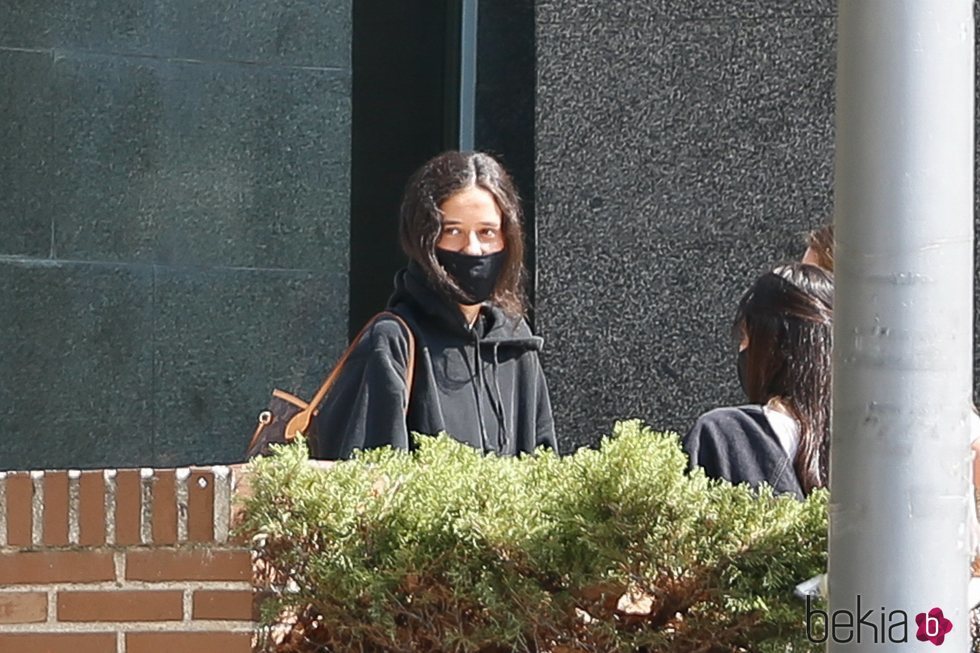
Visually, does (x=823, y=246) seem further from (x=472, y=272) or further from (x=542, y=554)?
(x=542, y=554)

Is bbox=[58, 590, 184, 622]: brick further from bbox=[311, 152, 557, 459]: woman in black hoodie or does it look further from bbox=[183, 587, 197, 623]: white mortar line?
bbox=[311, 152, 557, 459]: woman in black hoodie

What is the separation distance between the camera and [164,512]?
3.81 m

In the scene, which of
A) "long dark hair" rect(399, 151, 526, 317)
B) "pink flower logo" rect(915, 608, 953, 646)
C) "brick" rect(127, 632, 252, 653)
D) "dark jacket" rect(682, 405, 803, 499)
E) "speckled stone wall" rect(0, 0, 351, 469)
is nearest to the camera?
"pink flower logo" rect(915, 608, 953, 646)

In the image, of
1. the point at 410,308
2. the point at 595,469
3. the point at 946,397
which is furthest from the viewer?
the point at 410,308

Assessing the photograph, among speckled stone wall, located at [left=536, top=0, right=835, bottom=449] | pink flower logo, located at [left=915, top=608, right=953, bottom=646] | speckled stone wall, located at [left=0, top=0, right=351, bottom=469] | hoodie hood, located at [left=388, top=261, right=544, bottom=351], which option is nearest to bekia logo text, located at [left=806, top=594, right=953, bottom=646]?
pink flower logo, located at [left=915, top=608, right=953, bottom=646]

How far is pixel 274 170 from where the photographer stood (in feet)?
21.8

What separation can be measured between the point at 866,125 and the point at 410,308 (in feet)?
6.57

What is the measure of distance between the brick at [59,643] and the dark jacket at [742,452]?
1269 millimetres

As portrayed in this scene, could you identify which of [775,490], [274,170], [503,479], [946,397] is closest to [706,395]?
[274,170]

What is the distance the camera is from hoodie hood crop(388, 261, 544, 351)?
4.81 metres

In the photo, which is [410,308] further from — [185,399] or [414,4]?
[414,4]

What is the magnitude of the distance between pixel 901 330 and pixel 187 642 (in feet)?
5.17

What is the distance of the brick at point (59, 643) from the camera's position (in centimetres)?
382

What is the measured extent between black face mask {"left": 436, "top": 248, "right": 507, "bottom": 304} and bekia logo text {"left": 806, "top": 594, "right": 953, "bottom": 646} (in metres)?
1.98
